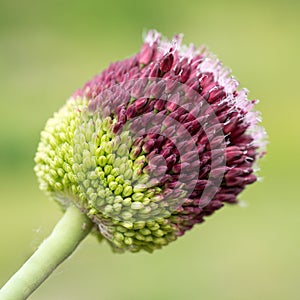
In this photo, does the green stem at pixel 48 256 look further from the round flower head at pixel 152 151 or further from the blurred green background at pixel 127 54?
the blurred green background at pixel 127 54

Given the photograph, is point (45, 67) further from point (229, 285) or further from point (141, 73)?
point (141, 73)

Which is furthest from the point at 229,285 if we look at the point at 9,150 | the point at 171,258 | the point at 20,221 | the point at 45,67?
the point at 45,67

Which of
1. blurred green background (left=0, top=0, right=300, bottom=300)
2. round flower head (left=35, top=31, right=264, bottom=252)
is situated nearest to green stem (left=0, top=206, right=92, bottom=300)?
round flower head (left=35, top=31, right=264, bottom=252)

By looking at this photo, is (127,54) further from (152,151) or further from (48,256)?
(48,256)

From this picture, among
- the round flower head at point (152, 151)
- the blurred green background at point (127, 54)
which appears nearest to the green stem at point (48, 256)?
the round flower head at point (152, 151)

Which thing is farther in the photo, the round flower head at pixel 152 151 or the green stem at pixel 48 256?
the round flower head at pixel 152 151

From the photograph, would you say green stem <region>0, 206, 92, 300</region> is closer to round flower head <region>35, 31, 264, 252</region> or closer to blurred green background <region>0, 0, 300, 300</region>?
round flower head <region>35, 31, 264, 252</region>
